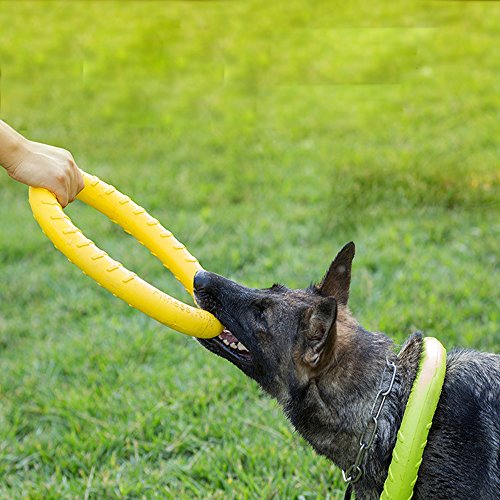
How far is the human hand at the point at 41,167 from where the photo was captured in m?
3.76

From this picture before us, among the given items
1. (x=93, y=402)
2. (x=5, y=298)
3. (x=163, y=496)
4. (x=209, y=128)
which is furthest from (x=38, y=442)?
(x=209, y=128)

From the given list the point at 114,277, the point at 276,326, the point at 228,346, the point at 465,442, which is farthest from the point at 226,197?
the point at 465,442

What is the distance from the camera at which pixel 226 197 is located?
8305 millimetres

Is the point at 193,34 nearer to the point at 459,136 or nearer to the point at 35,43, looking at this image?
the point at 35,43

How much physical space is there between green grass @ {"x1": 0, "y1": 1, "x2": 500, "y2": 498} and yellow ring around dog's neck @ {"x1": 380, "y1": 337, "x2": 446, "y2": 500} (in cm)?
115

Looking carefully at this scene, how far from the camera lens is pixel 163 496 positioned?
14.6 ft

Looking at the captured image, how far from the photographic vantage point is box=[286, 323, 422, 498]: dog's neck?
11.6ft

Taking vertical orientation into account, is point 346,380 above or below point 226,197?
above

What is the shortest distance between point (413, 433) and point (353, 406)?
382 mm

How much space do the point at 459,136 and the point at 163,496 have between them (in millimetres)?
5684

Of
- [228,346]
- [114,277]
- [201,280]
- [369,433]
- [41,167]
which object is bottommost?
[369,433]

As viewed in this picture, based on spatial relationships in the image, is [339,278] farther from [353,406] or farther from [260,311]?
[353,406]

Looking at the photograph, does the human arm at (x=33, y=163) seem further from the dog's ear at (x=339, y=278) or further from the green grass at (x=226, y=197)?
the green grass at (x=226, y=197)

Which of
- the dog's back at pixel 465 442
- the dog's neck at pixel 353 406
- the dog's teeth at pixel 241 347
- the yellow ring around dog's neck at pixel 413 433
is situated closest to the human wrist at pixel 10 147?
the dog's teeth at pixel 241 347
